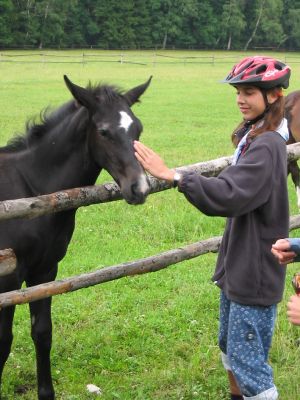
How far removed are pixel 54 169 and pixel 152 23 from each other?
7357 centimetres

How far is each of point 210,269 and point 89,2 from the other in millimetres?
71244

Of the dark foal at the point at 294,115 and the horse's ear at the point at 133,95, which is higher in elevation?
the horse's ear at the point at 133,95

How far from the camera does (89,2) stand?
71750 millimetres

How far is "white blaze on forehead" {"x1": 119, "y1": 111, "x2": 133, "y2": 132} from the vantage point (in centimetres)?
357

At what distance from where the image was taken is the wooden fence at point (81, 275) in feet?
10.0

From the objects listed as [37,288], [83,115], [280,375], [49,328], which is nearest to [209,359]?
[280,375]

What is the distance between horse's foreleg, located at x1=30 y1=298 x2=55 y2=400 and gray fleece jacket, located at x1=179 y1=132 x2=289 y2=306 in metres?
1.53

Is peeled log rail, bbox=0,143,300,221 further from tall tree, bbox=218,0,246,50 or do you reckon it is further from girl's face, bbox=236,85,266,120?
tall tree, bbox=218,0,246,50

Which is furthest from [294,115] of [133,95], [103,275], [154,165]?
[154,165]

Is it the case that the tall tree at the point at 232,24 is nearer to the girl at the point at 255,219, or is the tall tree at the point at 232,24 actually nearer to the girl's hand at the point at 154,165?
the girl at the point at 255,219

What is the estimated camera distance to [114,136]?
356 centimetres

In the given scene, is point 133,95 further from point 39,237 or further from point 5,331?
point 5,331

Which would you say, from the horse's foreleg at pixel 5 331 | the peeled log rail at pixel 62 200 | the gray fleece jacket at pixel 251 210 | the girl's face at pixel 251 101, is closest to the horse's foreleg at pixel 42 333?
the horse's foreleg at pixel 5 331

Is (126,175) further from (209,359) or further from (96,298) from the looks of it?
(96,298)
